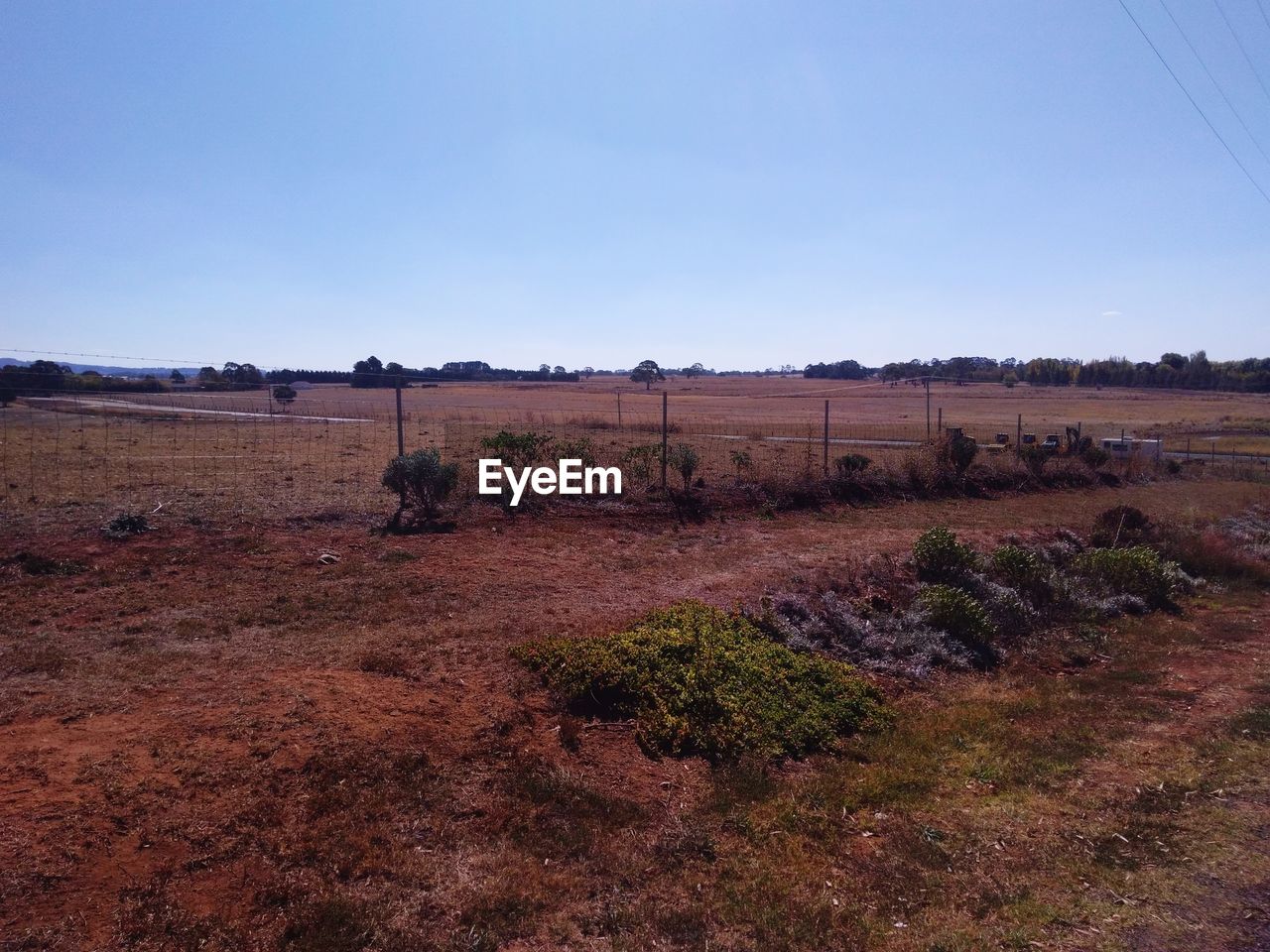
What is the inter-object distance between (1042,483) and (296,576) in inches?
660

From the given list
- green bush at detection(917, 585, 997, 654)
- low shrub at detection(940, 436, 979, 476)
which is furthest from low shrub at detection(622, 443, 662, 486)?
low shrub at detection(940, 436, 979, 476)

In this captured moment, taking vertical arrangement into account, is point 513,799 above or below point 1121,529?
below

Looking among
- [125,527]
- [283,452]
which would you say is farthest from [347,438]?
[125,527]

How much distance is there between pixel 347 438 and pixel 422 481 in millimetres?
14937

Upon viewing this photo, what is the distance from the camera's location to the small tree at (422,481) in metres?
11.4

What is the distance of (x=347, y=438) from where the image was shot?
82.0 feet

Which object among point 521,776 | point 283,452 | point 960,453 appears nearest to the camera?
point 521,776

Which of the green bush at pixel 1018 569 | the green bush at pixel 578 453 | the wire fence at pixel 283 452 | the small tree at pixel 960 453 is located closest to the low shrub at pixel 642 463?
the wire fence at pixel 283 452

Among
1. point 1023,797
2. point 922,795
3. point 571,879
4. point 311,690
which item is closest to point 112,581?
point 311,690

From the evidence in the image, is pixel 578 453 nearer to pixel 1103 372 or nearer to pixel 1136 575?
pixel 1136 575

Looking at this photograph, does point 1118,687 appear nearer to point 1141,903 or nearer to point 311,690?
point 1141,903

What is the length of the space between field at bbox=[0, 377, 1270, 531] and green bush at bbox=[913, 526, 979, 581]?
166 inches

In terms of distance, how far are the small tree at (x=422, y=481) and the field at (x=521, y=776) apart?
165 cm

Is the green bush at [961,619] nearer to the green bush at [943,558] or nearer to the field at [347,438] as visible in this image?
the green bush at [943,558]
